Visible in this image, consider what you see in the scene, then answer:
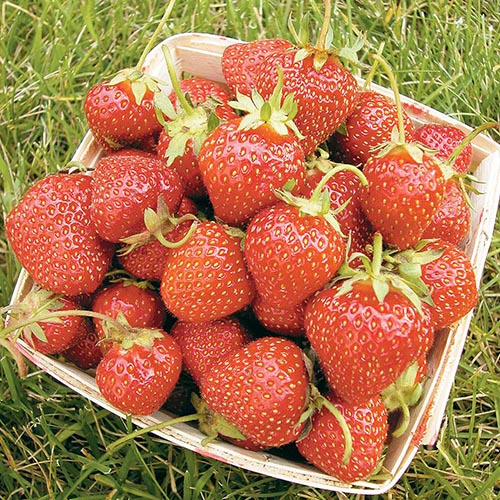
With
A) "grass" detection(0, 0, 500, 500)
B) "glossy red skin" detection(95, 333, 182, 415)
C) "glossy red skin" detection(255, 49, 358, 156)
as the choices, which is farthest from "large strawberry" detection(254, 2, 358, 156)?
"grass" detection(0, 0, 500, 500)

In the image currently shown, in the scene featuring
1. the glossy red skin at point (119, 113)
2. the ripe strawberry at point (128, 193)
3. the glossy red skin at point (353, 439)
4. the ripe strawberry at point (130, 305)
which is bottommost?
the glossy red skin at point (353, 439)

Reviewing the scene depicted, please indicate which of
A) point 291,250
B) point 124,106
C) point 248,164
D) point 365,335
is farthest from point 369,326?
point 124,106

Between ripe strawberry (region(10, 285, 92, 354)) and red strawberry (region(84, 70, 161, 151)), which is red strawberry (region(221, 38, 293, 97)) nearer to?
red strawberry (region(84, 70, 161, 151))

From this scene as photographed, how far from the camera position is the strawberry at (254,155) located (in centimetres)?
92

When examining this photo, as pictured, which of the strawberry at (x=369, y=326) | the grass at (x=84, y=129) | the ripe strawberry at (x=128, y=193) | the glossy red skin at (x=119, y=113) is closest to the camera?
the strawberry at (x=369, y=326)

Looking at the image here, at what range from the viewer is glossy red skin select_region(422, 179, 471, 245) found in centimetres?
109

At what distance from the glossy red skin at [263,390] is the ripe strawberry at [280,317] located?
0.03 metres

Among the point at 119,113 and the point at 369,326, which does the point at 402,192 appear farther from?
the point at 119,113

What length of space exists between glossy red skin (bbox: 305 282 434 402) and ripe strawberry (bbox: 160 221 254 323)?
107 millimetres

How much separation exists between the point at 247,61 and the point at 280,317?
0.42 meters

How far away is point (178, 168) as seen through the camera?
3.45 ft

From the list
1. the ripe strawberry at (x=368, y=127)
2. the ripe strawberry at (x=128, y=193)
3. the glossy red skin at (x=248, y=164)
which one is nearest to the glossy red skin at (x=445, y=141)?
the ripe strawberry at (x=368, y=127)

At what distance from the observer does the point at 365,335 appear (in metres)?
0.88

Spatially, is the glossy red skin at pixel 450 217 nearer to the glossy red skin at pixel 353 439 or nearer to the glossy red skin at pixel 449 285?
the glossy red skin at pixel 449 285
